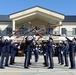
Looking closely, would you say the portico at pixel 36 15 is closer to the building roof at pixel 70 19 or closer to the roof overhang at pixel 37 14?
the roof overhang at pixel 37 14

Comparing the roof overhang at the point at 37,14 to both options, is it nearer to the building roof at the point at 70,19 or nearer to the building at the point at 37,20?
the building at the point at 37,20

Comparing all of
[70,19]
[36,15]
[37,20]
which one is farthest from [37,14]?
[70,19]

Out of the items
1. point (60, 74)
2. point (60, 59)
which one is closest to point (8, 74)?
point (60, 74)

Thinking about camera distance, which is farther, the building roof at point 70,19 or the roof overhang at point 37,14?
the building roof at point 70,19

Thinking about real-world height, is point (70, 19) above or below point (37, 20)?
above

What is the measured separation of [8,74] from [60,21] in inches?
1249

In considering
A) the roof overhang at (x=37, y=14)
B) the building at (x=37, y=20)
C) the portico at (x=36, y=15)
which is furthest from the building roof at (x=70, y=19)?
the roof overhang at (x=37, y=14)

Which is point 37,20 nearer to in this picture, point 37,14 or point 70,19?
point 37,14

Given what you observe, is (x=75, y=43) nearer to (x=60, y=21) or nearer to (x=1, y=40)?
(x=1, y=40)

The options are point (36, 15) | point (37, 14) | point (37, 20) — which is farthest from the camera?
point (37, 20)

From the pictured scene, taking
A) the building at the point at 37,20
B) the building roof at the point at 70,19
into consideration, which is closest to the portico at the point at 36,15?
the building at the point at 37,20

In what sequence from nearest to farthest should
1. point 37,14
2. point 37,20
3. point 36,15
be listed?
1. point 37,14
2. point 36,15
3. point 37,20

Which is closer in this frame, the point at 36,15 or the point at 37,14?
the point at 37,14

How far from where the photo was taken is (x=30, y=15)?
140ft
